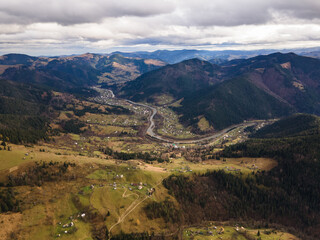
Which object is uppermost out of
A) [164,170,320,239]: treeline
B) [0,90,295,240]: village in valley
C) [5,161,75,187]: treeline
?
[5,161,75,187]: treeline

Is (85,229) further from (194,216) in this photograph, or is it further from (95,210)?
(194,216)

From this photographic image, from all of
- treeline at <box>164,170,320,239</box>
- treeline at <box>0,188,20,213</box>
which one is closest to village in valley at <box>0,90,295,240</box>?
treeline at <box>0,188,20,213</box>

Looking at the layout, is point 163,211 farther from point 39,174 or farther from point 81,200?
point 39,174

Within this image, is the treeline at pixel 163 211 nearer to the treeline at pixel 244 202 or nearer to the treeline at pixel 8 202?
the treeline at pixel 244 202

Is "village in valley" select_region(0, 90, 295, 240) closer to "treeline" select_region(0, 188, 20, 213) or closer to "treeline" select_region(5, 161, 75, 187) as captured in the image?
"treeline" select_region(5, 161, 75, 187)

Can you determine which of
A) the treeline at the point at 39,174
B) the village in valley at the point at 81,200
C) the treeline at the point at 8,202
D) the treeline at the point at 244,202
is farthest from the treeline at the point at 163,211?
the treeline at the point at 8,202

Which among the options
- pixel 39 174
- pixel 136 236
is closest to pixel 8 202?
pixel 39 174

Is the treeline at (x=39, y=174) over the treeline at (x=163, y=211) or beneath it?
over
